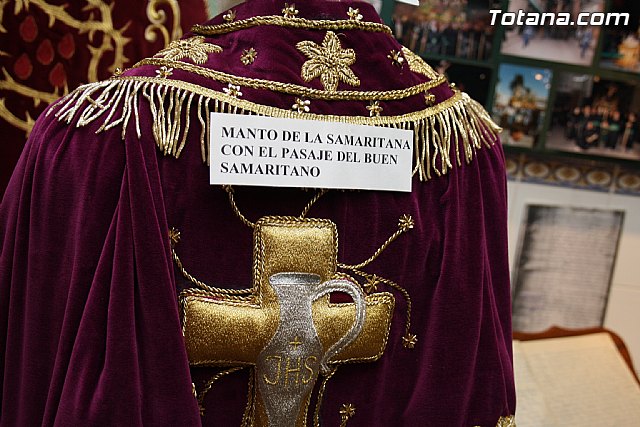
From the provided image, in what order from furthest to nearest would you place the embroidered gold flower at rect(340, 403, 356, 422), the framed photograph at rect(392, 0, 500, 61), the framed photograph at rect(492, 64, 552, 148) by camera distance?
the framed photograph at rect(492, 64, 552, 148), the framed photograph at rect(392, 0, 500, 61), the embroidered gold flower at rect(340, 403, 356, 422)

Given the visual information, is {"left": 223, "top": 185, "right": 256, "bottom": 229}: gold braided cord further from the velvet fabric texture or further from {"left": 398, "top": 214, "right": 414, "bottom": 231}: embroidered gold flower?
{"left": 398, "top": 214, "right": 414, "bottom": 231}: embroidered gold flower

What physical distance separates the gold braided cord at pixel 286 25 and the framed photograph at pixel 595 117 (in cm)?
102

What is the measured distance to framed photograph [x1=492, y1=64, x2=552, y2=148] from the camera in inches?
63.8

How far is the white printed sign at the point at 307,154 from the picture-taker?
2.30 feet

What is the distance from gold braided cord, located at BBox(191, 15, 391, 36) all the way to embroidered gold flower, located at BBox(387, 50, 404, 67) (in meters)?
0.03

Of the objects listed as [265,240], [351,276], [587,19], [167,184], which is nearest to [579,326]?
[587,19]

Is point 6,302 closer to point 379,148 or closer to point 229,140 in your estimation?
point 229,140

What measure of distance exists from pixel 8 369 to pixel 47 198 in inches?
8.1

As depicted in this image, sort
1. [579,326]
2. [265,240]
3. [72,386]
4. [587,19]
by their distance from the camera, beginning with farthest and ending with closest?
[579,326], [587,19], [265,240], [72,386]

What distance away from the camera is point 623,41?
64.1 inches

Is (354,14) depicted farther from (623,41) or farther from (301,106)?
(623,41)

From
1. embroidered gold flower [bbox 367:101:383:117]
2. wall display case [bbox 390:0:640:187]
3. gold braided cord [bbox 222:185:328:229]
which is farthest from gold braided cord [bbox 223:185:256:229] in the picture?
wall display case [bbox 390:0:640:187]

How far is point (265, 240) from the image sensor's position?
0.76 metres

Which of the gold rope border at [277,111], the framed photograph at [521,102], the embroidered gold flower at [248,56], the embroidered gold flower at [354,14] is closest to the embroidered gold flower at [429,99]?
the gold rope border at [277,111]
